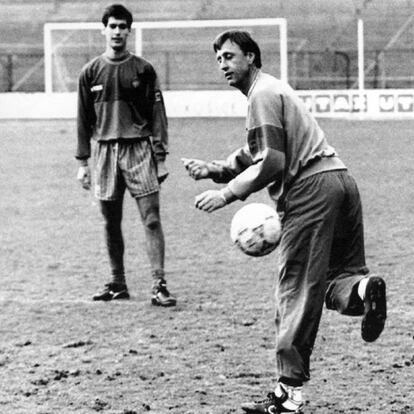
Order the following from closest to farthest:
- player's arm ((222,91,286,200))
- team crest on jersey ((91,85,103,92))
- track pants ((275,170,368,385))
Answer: player's arm ((222,91,286,200)) → track pants ((275,170,368,385)) → team crest on jersey ((91,85,103,92))

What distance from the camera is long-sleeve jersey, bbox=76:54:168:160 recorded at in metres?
7.97

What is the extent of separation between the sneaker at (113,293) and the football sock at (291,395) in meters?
3.38

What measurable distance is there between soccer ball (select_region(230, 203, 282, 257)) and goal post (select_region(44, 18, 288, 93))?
28737mm

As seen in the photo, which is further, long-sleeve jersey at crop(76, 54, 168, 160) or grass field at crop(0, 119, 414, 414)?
long-sleeve jersey at crop(76, 54, 168, 160)

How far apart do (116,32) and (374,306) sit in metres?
3.64

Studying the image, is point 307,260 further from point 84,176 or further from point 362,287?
point 84,176

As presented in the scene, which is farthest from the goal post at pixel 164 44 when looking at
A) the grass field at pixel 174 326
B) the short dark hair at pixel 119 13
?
the short dark hair at pixel 119 13

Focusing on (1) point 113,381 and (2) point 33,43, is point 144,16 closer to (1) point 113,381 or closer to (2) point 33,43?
(2) point 33,43

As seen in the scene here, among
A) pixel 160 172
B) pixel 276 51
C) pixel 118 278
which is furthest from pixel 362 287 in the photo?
pixel 276 51

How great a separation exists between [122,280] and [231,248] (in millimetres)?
2860

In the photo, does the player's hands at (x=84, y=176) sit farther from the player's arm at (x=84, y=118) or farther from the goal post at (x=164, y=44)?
the goal post at (x=164, y=44)

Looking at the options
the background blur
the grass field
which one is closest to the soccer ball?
the grass field

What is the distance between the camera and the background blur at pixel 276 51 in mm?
34594

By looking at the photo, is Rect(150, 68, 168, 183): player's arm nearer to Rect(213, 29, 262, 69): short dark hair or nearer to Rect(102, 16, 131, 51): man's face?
Rect(102, 16, 131, 51): man's face
